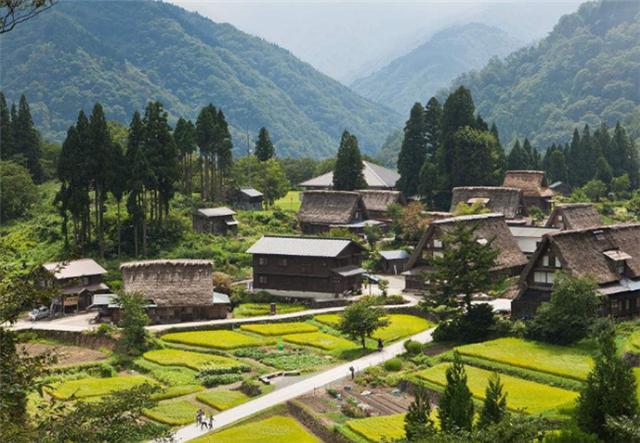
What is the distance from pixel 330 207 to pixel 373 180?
1708 cm

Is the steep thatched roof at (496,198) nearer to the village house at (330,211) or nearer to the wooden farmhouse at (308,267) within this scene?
the village house at (330,211)

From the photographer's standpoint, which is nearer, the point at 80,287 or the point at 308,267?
the point at 80,287

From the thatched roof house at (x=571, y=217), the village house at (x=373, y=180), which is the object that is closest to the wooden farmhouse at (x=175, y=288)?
the thatched roof house at (x=571, y=217)

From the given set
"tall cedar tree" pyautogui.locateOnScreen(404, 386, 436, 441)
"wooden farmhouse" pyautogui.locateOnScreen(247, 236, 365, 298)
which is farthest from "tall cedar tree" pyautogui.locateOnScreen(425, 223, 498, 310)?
"tall cedar tree" pyautogui.locateOnScreen(404, 386, 436, 441)

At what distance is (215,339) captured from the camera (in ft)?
145

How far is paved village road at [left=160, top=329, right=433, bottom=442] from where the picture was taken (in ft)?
102

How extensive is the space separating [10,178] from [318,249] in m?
29.4

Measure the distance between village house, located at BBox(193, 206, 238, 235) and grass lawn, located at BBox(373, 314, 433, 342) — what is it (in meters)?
22.6

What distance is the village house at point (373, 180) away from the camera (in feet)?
281

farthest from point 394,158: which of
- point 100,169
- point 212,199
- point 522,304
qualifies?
point 522,304

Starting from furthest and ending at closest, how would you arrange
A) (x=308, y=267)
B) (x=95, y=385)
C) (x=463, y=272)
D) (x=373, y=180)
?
1. (x=373, y=180)
2. (x=308, y=267)
3. (x=463, y=272)
4. (x=95, y=385)

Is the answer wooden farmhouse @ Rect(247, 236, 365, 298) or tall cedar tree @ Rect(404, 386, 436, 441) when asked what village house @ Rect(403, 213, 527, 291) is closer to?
wooden farmhouse @ Rect(247, 236, 365, 298)

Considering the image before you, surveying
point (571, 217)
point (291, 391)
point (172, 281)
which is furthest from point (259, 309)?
point (571, 217)

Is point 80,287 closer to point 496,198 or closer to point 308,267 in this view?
point 308,267
